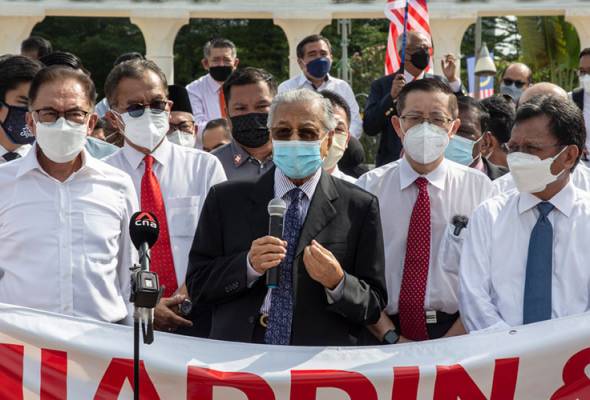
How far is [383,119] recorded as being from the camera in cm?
968

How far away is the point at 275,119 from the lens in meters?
5.46

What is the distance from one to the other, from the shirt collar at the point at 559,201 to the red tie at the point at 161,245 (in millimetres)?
1908

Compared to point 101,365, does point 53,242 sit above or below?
above

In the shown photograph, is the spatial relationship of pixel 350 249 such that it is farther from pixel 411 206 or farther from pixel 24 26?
pixel 24 26

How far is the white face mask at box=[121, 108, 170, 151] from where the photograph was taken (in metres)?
6.46

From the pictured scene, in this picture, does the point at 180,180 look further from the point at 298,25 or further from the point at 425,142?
the point at 298,25

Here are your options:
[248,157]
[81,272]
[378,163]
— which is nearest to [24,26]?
[378,163]

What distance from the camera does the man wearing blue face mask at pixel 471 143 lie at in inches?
295

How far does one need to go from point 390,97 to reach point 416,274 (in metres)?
3.67

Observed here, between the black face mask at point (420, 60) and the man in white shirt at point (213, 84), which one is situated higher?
the black face mask at point (420, 60)

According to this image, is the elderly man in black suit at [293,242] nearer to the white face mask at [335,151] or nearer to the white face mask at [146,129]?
the white face mask at [146,129]

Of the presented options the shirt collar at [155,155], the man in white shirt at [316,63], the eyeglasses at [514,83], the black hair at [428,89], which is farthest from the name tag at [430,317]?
the eyeglasses at [514,83]

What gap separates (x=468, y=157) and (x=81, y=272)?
2964 millimetres

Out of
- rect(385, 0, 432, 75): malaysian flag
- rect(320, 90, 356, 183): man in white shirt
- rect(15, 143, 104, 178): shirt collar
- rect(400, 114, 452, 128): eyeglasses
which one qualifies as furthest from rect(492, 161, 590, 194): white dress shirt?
rect(385, 0, 432, 75): malaysian flag
